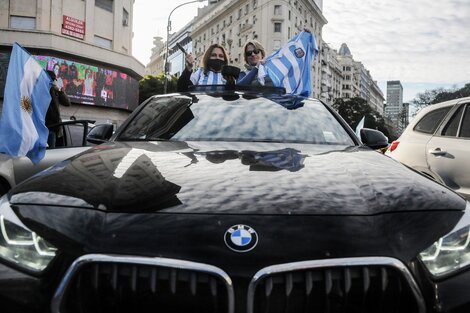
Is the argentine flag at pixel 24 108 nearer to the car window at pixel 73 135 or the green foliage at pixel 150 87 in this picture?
the car window at pixel 73 135

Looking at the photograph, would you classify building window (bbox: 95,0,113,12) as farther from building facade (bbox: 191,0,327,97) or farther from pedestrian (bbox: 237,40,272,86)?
pedestrian (bbox: 237,40,272,86)

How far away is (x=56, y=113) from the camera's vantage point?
6.55m

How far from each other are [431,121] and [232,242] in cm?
457

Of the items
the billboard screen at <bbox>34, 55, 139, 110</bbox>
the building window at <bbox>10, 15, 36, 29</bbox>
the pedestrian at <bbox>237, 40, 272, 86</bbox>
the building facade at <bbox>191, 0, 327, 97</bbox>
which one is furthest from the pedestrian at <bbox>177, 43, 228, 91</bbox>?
the building facade at <bbox>191, 0, 327, 97</bbox>

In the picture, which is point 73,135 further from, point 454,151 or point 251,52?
point 454,151

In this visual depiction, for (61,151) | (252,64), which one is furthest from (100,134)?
(252,64)

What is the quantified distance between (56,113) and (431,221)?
5.88 metres

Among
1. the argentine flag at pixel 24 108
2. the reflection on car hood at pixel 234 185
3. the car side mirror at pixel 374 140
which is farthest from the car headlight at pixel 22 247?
the argentine flag at pixel 24 108

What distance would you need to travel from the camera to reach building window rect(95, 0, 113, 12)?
35025mm

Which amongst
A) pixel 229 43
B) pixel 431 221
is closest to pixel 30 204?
pixel 431 221

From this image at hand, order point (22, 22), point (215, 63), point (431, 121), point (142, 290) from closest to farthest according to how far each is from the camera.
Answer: point (142, 290), point (431, 121), point (215, 63), point (22, 22)

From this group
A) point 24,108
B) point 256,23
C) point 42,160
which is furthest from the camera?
point 256,23

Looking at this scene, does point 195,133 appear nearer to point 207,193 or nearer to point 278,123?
point 278,123

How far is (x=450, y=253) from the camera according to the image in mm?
1568
